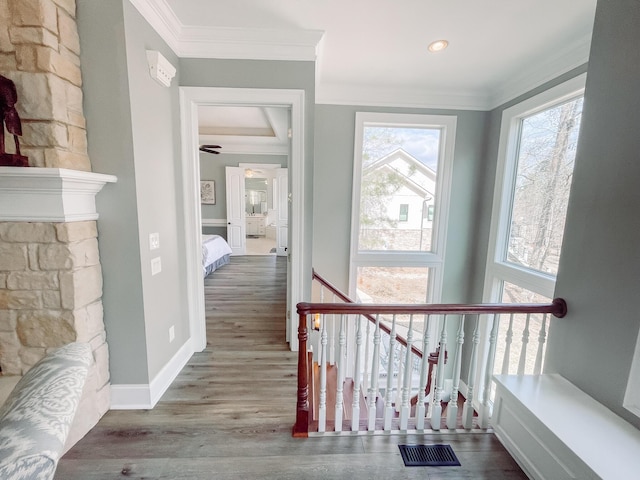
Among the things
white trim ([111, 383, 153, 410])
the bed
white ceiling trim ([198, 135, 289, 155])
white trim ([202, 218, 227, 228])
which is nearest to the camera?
white trim ([111, 383, 153, 410])

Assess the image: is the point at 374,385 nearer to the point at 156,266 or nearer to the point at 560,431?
the point at 560,431

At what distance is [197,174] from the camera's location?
2.35 m

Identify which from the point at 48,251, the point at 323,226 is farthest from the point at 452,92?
the point at 48,251

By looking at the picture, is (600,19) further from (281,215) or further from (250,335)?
(281,215)

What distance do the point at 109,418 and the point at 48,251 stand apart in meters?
1.17

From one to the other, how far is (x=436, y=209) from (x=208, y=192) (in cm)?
512

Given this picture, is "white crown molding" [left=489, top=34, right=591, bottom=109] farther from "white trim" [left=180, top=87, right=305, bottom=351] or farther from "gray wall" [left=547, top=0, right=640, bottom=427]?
"white trim" [left=180, top=87, right=305, bottom=351]

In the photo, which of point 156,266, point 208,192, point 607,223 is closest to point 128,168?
point 156,266

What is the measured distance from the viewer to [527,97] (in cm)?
281

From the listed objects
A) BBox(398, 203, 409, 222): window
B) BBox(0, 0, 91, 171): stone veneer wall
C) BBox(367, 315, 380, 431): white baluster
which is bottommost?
→ BBox(367, 315, 380, 431): white baluster

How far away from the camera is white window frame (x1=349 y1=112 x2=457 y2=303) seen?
131 inches

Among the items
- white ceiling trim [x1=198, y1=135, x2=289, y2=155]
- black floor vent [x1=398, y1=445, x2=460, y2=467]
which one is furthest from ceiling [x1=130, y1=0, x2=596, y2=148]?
white ceiling trim [x1=198, y1=135, x2=289, y2=155]

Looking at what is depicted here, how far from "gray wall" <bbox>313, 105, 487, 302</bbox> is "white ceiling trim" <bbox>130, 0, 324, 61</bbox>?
3.67 feet

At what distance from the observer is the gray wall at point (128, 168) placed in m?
1.55
